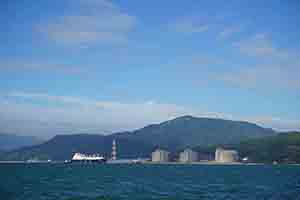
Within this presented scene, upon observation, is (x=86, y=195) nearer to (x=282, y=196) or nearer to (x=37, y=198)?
(x=37, y=198)

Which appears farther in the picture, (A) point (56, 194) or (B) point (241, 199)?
(A) point (56, 194)

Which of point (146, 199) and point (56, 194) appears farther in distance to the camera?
point (56, 194)

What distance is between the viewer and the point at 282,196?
7000 cm

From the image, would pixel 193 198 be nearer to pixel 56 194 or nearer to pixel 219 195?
pixel 219 195

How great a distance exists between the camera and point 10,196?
2744 inches

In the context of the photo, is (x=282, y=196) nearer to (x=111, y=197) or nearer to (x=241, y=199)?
(x=241, y=199)

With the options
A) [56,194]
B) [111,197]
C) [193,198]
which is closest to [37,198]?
[56,194]

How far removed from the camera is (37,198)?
6638 cm

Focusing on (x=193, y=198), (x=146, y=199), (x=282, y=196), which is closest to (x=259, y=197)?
(x=282, y=196)

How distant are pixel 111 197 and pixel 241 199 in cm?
1891

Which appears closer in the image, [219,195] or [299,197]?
[299,197]

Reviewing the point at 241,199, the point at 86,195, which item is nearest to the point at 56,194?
the point at 86,195

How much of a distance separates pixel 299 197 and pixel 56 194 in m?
36.6

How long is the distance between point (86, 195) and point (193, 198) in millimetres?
16237
